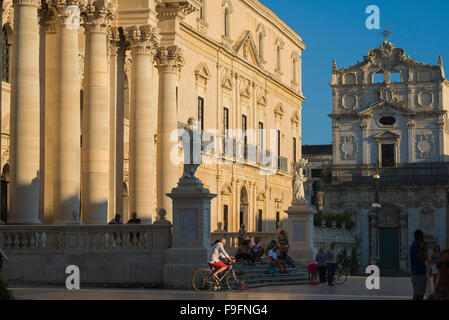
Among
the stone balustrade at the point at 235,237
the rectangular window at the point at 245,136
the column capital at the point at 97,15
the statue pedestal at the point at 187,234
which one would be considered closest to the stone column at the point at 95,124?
the column capital at the point at 97,15

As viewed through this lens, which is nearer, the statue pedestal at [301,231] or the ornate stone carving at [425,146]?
the statue pedestal at [301,231]

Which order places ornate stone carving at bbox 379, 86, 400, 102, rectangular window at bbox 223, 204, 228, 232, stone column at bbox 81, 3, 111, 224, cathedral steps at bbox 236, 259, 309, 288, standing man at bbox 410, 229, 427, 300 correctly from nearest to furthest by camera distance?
standing man at bbox 410, 229, 427, 300, stone column at bbox 81, 3, 111, 224, cathedral steps at bbox 236, 259, 309, 288, rectangular window at bbox 223, 204, 228, 232, ornate stone carving at bbox 379, 86, 400, 102

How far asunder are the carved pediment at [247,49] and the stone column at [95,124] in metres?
22.9

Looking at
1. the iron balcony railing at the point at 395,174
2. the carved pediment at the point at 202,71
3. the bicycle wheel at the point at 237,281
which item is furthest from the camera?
the iron balcony railing at the point at 395,174

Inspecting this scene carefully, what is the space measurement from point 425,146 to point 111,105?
184 ft

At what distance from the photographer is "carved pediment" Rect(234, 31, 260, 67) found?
173ft

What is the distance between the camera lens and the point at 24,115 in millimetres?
25516

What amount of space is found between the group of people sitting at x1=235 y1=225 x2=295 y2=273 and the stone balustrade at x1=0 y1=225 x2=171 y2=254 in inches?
249

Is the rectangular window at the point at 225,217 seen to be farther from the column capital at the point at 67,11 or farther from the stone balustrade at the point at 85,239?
the stone balustrade at the point at 85,239

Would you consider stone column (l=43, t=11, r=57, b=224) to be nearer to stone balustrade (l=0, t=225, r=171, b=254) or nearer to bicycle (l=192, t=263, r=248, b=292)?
stone balustrade (l=0, t=225, r=171, b=254)

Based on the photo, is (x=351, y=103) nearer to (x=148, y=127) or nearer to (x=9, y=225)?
(x=148, y=127)

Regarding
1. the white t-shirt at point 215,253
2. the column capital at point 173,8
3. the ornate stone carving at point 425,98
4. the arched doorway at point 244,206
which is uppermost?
the ornate stone carving at point 425,98

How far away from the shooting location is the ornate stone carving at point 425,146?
84.7 m

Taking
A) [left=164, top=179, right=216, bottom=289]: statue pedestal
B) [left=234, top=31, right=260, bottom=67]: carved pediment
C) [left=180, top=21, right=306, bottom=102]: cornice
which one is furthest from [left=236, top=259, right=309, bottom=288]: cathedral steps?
[left=234, top=31, right=260, bottom=67]: carved pediment
